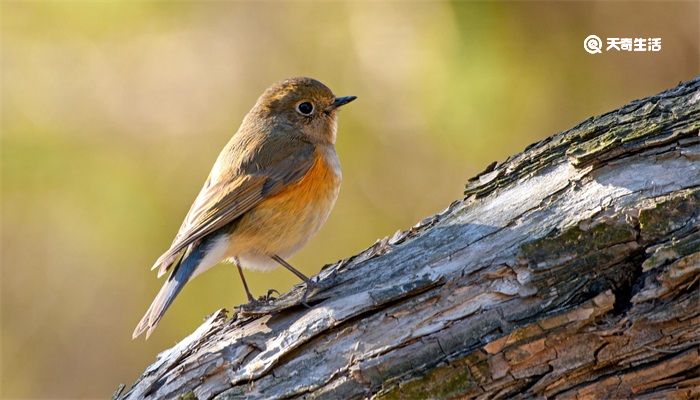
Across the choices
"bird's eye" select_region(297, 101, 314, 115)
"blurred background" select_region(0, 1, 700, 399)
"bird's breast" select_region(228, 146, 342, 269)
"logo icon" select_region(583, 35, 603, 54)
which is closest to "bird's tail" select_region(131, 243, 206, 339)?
"bird's breast" select_region(228, 146, 342, 269)

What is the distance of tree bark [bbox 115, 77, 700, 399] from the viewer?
269cm

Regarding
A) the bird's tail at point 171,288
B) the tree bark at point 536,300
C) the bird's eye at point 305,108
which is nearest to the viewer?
the tree bark at point 536,300

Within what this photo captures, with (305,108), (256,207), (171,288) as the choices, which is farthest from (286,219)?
(305,108)

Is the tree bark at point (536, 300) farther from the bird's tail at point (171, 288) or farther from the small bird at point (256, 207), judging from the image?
the small bird at point (256, 207)

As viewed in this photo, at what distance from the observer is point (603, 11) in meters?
5.74

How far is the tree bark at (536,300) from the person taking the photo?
2.69 metres

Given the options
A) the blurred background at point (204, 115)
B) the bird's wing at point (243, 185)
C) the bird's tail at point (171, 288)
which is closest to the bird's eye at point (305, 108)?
the bird's wing at point (243, 185)

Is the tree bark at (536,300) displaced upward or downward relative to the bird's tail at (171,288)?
downward

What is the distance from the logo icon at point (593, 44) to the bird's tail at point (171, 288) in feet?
10.3

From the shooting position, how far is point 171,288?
3787mm

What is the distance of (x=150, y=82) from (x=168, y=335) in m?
1.87

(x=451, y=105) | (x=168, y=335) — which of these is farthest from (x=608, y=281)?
(x=168, y=335)

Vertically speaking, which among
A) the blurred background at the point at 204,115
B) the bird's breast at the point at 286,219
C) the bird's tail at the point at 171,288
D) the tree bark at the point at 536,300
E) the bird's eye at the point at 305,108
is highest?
the blurred background at the point at 204,115

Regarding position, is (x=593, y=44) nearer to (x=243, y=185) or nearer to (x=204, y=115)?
Result: (x=204, y=115)
